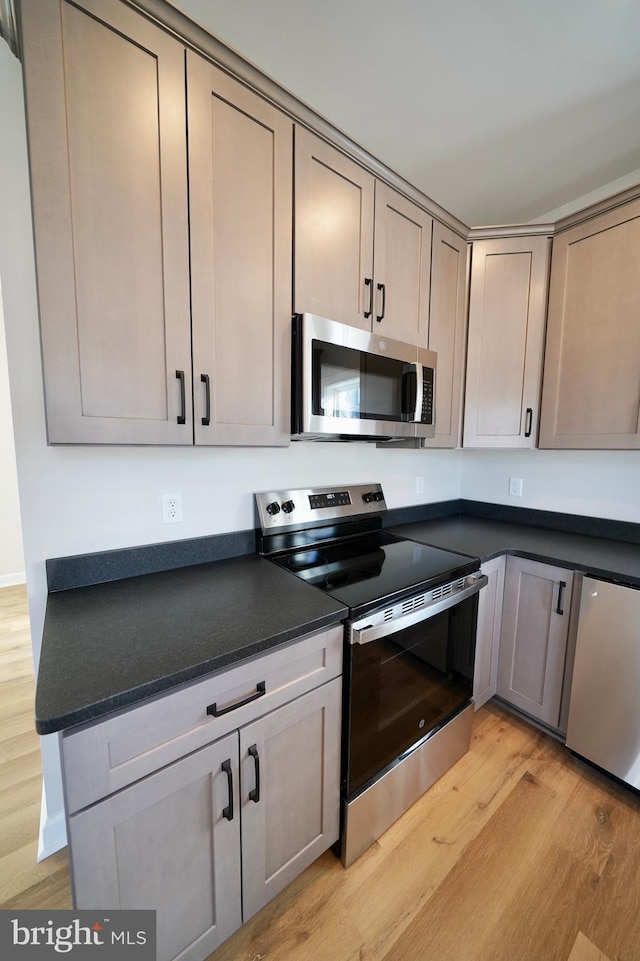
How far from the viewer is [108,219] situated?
3.03 feet

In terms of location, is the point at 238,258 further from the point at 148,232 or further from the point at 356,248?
the point at 356,248

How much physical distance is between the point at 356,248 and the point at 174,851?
1.92 m

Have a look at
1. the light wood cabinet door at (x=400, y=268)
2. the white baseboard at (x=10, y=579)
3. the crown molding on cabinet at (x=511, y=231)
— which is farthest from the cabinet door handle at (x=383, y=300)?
the white baseboard at (x=10, y=579)

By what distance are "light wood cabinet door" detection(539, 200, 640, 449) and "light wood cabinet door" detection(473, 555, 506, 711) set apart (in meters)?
0.73

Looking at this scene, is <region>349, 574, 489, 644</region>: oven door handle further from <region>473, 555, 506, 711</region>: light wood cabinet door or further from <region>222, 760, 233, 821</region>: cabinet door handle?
<region>222, 760, 233, 821</region>: cabinet door handle

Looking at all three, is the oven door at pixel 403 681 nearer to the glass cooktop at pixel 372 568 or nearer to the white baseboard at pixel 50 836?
the glass cooktop at pixel 372 568

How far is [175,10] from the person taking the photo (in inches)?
37.2

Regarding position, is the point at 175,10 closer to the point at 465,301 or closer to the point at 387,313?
→ the point at 387,313

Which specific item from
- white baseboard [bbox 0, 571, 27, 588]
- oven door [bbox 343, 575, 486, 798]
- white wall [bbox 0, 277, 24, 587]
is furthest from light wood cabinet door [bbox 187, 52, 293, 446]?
white baseboard [bbox 0, 571, 27, 588]

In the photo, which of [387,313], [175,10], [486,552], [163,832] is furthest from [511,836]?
[175,10]

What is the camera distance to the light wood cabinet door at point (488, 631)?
1.73m

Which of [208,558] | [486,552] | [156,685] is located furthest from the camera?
[486,552]

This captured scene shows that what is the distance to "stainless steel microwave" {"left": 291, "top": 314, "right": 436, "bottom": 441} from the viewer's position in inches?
49.9

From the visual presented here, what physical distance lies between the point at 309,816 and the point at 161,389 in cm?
134
